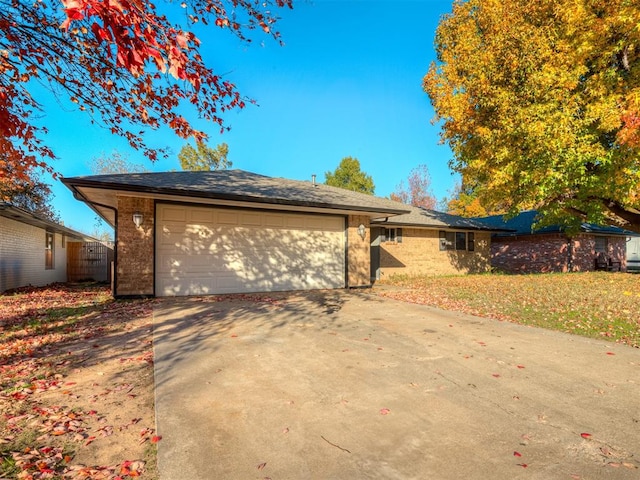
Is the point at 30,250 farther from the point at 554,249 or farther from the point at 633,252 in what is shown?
the point at 633,252

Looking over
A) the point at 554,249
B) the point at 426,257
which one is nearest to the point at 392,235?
the point at 426,257

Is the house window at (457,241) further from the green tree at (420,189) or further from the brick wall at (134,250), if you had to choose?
the green tree at (420,189)

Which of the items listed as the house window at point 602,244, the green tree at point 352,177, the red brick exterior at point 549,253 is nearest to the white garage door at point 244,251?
the red brick exterior at point 549,253

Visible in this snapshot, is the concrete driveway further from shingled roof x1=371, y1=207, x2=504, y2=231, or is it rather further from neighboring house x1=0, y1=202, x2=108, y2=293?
shingled roof x1=371, y1=207, x2=504, y2=231

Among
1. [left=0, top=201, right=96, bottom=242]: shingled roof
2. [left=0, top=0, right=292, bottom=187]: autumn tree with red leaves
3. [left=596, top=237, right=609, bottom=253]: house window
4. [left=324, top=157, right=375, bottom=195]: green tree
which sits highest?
[left=324, top=157, right=375, bottom=195]: green tree

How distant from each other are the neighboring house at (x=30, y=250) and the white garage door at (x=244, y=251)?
508cm

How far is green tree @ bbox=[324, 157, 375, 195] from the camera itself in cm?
3684

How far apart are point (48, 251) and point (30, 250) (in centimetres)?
244

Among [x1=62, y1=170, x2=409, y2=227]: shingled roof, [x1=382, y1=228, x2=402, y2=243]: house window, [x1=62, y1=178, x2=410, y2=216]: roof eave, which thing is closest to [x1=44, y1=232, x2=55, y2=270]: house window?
[x1=62, y1=170, x2=409, y2=227]: shingled roof

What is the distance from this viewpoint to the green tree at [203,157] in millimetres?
33031

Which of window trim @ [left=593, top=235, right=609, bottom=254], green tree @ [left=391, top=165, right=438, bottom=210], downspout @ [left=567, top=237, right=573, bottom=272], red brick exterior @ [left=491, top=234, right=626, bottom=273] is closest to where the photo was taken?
downspout @ [left=567, top=237, right=573, bottom=272]

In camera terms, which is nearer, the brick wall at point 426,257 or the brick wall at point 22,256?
the brick wall at point 22,256

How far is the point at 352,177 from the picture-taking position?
36.8 m

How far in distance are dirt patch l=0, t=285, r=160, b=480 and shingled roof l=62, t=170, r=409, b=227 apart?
12.1ft
